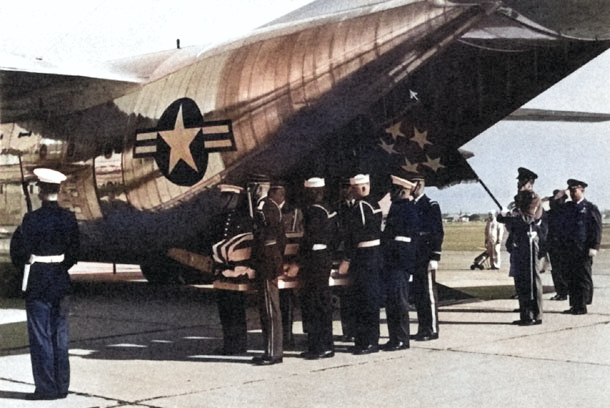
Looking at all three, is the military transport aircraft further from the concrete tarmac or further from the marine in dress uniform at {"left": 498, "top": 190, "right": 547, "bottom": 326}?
the marine in dress uniform at {"left": 498, "top": 190, "right": 547, "bottom": 326}

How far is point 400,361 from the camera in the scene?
279 inches

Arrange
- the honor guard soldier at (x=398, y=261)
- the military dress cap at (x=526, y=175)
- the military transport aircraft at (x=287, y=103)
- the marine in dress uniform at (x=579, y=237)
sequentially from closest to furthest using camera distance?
the honor guard soldier at (x=398, y=261), the military transport aircraft at (x=287, y=103), the military dress cap at (x=526, y=175), the marine in dress uniform at (x=579, y=237)

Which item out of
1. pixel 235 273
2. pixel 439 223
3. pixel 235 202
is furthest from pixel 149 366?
pixel 439 223

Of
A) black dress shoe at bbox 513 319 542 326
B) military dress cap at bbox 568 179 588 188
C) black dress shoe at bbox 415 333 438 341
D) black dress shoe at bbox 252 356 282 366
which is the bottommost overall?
black dress shoe at bbox 513 319 542 326

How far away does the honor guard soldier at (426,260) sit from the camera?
8.39m

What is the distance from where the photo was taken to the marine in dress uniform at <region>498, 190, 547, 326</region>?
9297mm

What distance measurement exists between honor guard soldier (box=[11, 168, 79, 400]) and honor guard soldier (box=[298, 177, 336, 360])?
217 centimetres

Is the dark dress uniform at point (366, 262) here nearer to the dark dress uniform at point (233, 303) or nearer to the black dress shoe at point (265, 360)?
the black dress shoe at point (265, 360)

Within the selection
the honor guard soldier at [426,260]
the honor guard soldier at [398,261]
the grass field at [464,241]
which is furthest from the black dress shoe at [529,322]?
the grass field at [464,241]

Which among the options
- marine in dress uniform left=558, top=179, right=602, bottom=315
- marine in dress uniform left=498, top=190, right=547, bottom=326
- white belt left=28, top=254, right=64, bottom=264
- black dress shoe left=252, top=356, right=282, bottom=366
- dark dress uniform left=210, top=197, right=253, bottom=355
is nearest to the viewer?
white belt left=28, top=254, right=64, bottom=264

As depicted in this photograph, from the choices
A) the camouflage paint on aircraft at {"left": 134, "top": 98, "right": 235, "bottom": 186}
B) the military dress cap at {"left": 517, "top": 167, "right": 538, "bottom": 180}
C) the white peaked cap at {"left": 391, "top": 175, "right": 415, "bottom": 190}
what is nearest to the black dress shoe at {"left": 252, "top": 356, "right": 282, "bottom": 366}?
the white peaked cap at {"left": 391, "top": 175, "right": 415, "bottom": 190}

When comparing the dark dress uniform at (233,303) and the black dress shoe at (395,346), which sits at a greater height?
the dark dress uniform at (233,303)

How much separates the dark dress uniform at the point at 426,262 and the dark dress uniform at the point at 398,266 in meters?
0.24

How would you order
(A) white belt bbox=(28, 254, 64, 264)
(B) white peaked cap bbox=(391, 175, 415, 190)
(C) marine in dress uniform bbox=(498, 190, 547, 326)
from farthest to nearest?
(C) marine in dress uniform bbox=(498, 190, 547, 326) → (B) white peaked cap bbox=(391, 175, 415, 190) → (A) white belt bbox=(28, 254, 64, 264)
